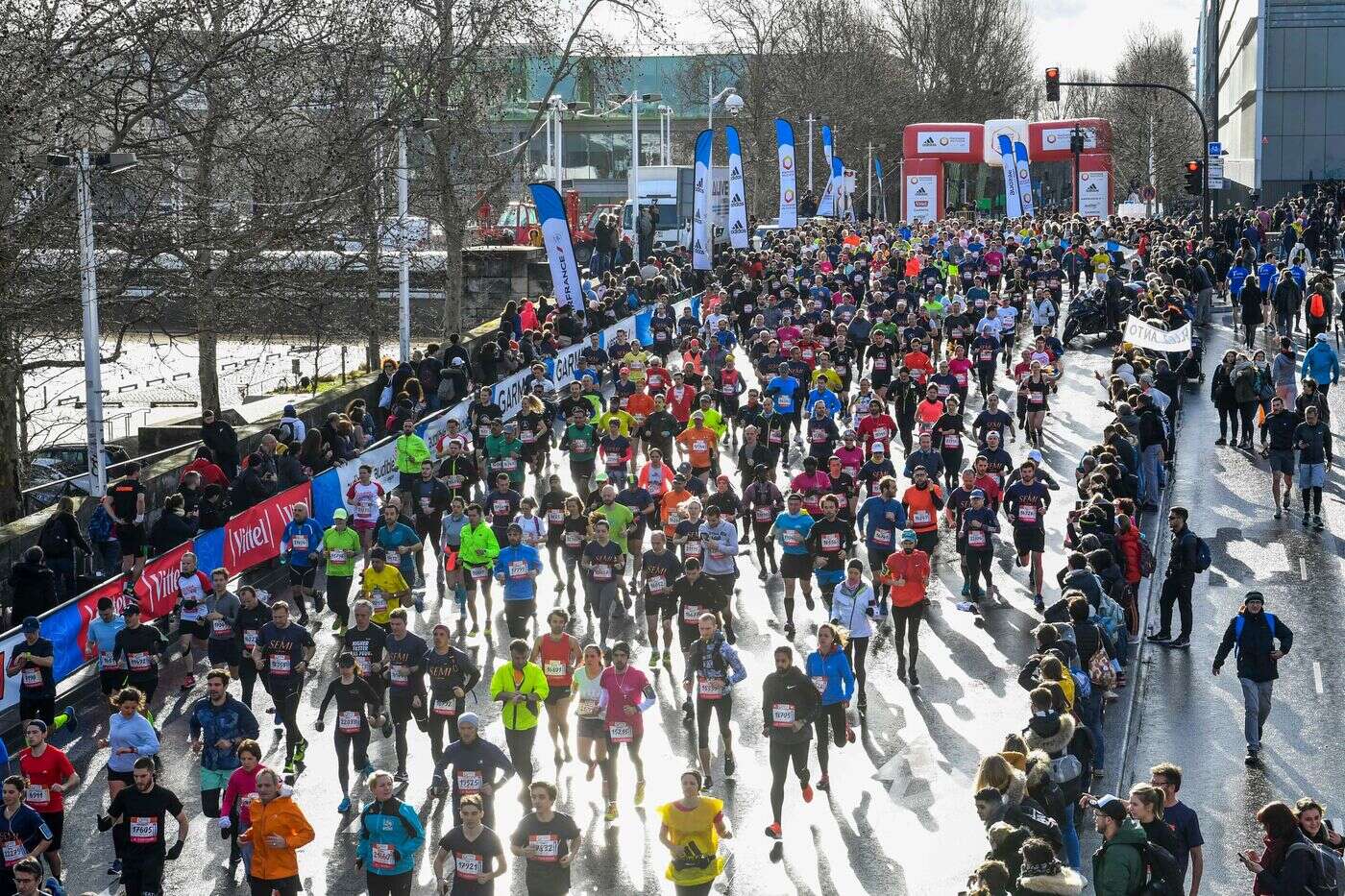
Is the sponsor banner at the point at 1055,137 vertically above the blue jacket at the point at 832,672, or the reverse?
the sponsor banner at the point at 1055,137

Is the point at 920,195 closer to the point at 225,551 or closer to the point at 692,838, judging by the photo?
the point at 225,551

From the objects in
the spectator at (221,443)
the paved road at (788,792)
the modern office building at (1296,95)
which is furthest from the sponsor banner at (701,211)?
the modern office building at (1296,95)

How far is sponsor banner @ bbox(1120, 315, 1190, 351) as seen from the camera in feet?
85.5

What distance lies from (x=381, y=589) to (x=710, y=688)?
13.6 feet

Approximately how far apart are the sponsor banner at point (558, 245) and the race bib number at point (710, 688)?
19521 mm

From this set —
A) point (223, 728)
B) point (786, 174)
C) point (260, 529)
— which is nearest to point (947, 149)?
point (786, 174)

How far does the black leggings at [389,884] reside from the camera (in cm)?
1070

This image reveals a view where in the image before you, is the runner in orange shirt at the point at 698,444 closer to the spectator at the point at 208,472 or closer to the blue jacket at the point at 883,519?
the blue jacket at the point at 883,519

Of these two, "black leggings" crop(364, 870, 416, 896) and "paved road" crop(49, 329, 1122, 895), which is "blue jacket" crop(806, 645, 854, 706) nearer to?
"paved road" crop(49, 329, 1122, 895)

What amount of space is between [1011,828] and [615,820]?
419cm

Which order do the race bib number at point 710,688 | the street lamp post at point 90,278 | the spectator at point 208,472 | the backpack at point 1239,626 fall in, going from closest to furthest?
the race bib number at point 710,688
the backpack at point 1239,626
the street lamp post at point 90,278
the spectator at point 208,472

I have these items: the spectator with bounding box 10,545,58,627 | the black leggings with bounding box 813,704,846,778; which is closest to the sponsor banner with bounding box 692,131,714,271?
the spectator with bounding box 10,545,58,627

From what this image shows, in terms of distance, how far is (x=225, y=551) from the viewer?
19.0 m

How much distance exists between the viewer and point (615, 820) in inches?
514
